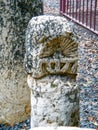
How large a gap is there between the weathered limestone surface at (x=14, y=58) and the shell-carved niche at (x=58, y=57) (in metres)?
1.25

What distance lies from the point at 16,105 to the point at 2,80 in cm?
32

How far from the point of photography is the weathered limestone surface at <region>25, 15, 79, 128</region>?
2.88 metres

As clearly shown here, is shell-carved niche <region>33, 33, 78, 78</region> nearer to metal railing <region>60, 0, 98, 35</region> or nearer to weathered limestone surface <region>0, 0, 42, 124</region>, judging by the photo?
weathered limestone surface <region>0, 0, 42, 124</region>

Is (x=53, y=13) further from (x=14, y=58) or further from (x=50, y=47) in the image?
(x=50, y=47)

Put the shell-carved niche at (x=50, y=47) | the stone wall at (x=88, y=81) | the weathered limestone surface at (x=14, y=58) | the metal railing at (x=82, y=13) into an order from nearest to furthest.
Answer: the shell-carved niche at (x=50, y=47) → the weathered limestone surface at (x=14, y=58) → the stone wall at (x=88, y=81) → the metal railing at (x=82, y=13)

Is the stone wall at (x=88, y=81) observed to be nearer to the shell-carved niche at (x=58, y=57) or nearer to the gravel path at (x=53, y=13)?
the gravel path at (x=53, y=13)

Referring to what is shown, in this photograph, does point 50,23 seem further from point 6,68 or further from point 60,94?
point 6,68

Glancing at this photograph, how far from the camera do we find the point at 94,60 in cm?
709

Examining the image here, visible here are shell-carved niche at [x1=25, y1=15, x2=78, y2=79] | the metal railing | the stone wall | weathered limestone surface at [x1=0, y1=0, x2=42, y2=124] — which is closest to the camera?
shell-carved niche at [x1=25, y1=15, x2=78, y2=79]

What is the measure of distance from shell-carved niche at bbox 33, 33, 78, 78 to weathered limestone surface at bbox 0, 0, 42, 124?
4.09ft

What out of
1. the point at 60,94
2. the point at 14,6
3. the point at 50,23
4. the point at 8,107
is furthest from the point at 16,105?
the point at 50,23

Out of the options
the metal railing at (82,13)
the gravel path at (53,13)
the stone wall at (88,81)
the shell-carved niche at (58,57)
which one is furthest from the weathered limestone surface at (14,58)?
the metal railing at (82,13)

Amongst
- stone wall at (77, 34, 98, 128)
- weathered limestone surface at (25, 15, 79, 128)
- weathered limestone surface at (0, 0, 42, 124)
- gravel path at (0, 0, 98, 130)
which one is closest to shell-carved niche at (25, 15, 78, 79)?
weathered limestone surface at (25, 15, 79, 128)

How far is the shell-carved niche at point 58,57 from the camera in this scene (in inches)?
114
